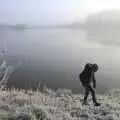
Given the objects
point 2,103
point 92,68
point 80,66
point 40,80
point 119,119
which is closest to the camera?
point 119,119

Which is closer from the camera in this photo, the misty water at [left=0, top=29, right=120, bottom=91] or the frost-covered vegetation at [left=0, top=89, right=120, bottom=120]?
the frost-covered vegetation at [left=0, top=89, right=120, bottom=120]

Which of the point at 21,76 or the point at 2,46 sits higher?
the point at 2,46

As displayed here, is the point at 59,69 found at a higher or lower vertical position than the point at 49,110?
higher

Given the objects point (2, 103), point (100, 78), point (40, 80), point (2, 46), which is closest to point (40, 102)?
point (2, 103)

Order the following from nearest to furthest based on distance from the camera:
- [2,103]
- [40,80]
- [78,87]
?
[2,103], [78,87], [40,80]

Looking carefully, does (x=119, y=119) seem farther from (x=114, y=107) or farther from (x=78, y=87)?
Answer: (x=78, y=87)

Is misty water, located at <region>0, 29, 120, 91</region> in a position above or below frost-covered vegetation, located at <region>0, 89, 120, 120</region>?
above

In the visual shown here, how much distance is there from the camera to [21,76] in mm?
23250

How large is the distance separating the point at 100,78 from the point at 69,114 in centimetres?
1454

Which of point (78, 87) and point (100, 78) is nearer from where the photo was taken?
point (78, 87)

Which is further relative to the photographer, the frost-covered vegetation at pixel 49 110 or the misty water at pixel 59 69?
the misty water at pixel 59 69

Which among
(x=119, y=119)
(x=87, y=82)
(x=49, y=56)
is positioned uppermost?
(x=49, y=56)

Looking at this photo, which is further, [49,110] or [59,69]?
[59,69]

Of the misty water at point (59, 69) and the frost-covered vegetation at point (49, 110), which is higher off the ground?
the misty water at point (59, 69)
